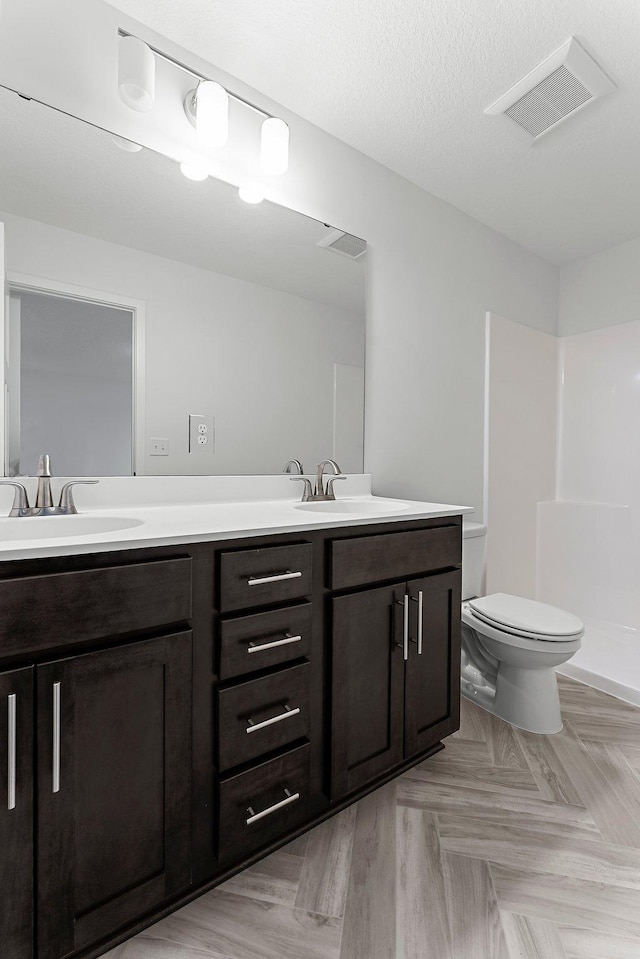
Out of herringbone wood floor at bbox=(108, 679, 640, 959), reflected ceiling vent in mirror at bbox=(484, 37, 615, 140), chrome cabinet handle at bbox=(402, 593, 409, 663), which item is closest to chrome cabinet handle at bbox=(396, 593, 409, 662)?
chrome cabinet handle at bbox=(402, 593, 409, 663)

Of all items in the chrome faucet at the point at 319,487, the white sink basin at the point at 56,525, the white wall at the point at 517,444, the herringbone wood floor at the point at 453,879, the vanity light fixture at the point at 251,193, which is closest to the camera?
the herringbone wood floor at the point at 453,879

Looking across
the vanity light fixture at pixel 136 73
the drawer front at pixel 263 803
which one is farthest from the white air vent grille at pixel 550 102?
the drawer front at pixel 263 803

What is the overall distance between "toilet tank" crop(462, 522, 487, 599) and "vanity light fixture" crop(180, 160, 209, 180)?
1.63 meters

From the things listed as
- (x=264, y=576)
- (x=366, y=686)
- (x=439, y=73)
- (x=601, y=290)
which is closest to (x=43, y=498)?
(x=264, y=576)

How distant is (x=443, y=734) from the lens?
5.33 feet

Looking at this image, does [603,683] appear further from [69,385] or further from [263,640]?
[69,385]

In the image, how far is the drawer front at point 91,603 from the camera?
0.83 metres

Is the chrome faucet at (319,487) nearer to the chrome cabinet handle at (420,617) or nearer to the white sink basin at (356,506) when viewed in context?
the white sink basin at (356,506)

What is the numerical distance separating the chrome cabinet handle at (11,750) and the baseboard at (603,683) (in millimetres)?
2324

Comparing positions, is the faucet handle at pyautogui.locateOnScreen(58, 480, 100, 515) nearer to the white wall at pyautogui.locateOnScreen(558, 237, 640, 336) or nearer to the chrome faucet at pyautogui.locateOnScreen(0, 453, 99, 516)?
the chrome faucet at pyautogui.locateOnScreen(0, 453, 99, 516)

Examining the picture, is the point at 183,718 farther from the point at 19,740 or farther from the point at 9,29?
the point at 9,29

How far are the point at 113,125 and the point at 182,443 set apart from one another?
0.95m

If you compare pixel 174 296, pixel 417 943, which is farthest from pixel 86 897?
pixel 174 296

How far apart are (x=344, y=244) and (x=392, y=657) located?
5.23 feet
